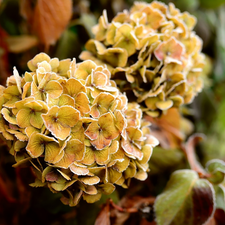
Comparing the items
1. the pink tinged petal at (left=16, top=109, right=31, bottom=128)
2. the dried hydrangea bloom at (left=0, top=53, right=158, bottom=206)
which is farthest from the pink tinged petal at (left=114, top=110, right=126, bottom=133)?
the pink tinged petal at (left=16, top=109, right=31, bottom=128)

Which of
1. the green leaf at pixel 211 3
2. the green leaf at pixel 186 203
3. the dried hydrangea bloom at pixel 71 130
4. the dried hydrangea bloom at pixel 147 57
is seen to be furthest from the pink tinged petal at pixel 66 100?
the green leaf at pixel 211 3

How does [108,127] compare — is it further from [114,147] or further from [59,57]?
[59,57]

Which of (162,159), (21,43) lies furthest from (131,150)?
(21,43)

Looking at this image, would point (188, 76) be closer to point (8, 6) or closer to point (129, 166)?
point (129, 166)

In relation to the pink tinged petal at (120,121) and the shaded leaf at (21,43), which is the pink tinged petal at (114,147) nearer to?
the pink tinged petal at (120,121)

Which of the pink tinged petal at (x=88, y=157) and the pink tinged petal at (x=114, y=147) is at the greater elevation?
the pink tinged petal at (x=88, y=157)

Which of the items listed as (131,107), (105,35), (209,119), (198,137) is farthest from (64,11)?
(209,119)
